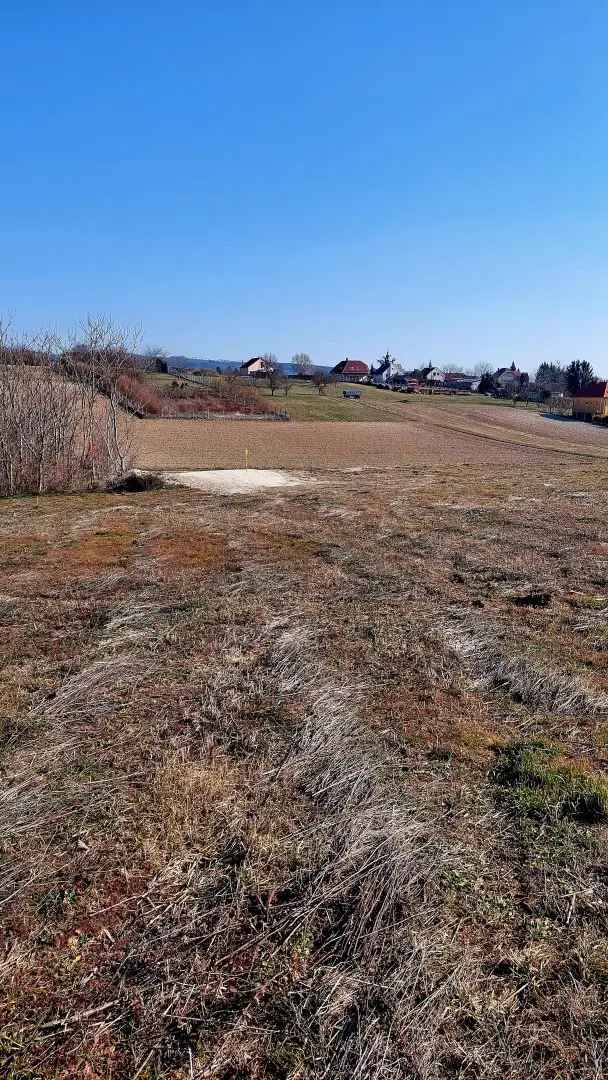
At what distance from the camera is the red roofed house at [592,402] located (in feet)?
213

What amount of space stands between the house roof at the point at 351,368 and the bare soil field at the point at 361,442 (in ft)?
200

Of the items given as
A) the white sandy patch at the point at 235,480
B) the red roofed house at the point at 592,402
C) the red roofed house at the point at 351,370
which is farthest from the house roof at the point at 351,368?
the white sandy patch at the point at 235,480

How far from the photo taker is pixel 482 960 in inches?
84.8

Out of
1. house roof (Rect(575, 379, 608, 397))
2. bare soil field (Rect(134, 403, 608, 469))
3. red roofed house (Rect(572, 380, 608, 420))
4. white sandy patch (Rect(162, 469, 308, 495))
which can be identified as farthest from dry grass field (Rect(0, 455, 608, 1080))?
house roof (Rect(575, 379, 608, 397))

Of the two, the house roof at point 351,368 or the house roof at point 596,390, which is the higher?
the house roof at point 351,368

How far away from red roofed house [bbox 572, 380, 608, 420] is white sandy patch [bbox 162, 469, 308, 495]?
58592 mm

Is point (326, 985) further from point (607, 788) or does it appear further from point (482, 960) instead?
point (607, 788)

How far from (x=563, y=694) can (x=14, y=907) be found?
3586 millimetres

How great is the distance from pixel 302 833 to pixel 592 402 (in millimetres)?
73741

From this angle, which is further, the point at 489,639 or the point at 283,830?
the point at 489,639

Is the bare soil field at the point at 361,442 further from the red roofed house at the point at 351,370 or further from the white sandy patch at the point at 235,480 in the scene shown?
the red roofed house at the point at 351,370

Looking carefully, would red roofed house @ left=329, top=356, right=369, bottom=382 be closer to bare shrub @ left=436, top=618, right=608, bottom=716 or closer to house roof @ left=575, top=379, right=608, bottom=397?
house roof @ left=575, top=379, right=608, bottom=397

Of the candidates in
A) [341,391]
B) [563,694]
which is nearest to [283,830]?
[563,694]

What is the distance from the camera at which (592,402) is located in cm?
6594
